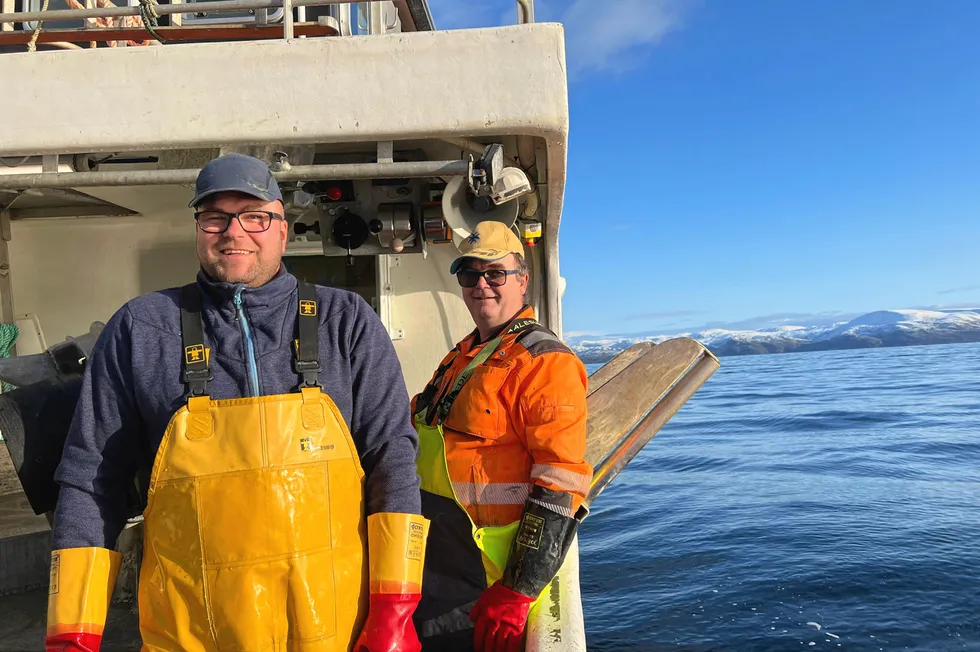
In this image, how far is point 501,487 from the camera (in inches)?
91.0

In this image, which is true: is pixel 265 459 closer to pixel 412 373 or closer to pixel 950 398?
pixel 412 373

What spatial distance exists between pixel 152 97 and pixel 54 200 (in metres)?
2.96

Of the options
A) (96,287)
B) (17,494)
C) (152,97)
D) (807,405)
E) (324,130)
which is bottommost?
(807,405)

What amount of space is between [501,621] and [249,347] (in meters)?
1.22

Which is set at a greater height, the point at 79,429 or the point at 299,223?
the point at 299,223

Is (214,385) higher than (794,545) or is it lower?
higher

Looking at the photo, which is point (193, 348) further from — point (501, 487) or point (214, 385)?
→ point (501, 487)

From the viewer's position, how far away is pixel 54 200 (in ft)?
16.3

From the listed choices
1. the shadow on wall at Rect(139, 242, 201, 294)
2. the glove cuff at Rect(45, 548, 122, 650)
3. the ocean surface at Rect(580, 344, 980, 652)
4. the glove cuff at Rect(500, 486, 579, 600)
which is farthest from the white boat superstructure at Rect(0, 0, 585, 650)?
the ocean surface at Rect(580, 344, 980, 652)

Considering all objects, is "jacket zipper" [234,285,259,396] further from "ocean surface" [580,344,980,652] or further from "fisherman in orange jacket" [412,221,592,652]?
"ocean surface" [580,344,980,652]

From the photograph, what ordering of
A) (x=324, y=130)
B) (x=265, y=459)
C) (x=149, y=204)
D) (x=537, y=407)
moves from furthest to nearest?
(x=149, y=204)
(x=324, y=130)
(x=537, y=407)
(x=265, y=459)

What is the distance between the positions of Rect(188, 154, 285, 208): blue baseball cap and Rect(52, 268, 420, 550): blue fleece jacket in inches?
8.7

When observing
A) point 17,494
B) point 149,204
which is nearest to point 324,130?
point 149,204

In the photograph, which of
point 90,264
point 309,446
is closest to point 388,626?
point 309,446
